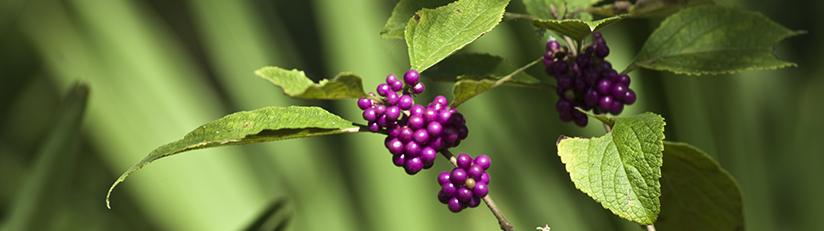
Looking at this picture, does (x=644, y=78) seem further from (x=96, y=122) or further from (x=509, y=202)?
(x=96, y=122)

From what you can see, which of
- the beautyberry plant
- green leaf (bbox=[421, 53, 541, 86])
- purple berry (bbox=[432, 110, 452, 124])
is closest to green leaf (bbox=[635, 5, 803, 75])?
the beautyberry plant

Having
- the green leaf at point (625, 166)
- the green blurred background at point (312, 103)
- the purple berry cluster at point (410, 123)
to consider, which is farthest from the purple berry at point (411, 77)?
the green blurred background at point (312, 103)

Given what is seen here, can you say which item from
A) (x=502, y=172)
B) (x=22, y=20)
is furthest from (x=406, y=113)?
(x=22, y=20)

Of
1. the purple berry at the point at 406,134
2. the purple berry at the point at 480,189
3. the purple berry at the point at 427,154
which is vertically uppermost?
the purple berry at the point at 406,134

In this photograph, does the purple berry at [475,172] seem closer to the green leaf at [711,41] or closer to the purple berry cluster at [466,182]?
the purple berry cluster at [466,182]

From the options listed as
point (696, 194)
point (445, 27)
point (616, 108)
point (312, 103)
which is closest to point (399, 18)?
point (445, 27)

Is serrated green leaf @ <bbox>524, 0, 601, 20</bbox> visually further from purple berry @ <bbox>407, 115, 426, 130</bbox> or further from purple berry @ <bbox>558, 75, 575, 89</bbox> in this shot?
purple berry @ <bbox>407, 115, 426, 130</bbox>

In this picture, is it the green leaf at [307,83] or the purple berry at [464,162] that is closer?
the green leaf at [307,83]
